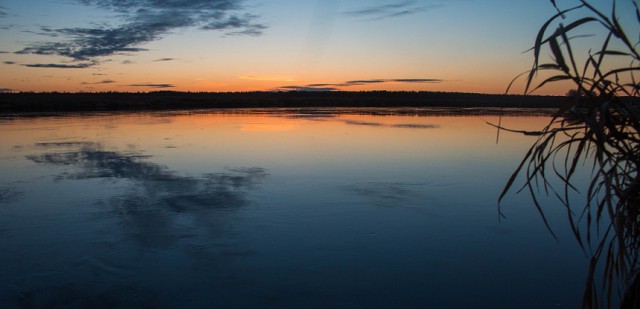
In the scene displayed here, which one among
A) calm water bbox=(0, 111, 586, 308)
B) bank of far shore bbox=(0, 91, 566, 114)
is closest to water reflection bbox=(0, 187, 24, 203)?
calm water bbox=(0, 111, 586, 308)

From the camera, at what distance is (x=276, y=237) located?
15.0ft

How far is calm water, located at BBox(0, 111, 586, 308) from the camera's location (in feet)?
11.2

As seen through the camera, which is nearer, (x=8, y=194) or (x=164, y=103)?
(x=8, y=194)

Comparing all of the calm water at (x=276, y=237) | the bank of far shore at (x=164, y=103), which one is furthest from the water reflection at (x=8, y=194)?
the bank of far shore at (x=164, y=103)

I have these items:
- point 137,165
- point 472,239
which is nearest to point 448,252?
point 472,239

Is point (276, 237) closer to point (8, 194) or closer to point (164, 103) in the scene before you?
point (8, 194)

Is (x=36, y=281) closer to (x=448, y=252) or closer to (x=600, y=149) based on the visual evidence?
(x=448, y=252)

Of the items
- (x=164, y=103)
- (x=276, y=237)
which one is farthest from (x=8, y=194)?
(x=164, y=103)

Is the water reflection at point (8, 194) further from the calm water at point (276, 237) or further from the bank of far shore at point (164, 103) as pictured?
the bank of far shore at point (164, 103)

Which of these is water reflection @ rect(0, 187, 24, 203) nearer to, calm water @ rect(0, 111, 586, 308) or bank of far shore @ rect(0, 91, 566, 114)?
calm water @ rect(0, 111, 586, 308)

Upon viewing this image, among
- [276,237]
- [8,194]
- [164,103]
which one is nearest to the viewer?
[276,237]

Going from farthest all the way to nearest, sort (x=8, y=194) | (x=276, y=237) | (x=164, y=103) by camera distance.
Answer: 1. (x=164, y=103)
2. (x=8, y=194)
3. (x=276, y=237)

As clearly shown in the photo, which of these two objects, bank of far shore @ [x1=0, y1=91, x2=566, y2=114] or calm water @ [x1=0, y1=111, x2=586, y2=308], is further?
bank of far shore @ [x1=0, y1=91, x2=566, y2=114]

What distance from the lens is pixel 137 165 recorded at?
28.5 ft
